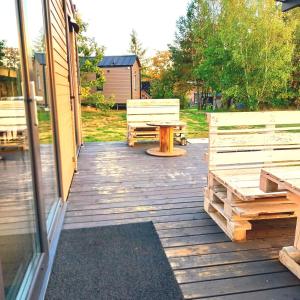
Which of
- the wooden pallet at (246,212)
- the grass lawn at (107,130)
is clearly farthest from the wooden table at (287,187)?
the grass lawn at (107,130)

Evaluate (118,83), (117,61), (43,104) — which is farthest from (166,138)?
(117,61)

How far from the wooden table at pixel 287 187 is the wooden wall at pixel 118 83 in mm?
15266

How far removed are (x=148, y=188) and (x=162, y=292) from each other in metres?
1.92

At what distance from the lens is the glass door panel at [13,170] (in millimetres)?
1356

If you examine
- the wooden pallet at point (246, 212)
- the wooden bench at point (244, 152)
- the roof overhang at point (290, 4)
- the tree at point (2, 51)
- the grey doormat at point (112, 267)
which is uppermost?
the roof overhang at point (290, 4)

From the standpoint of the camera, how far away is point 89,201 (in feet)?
10.6

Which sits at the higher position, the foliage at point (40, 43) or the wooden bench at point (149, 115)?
the foliage at point (40, 43)

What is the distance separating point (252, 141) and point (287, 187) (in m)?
1.14

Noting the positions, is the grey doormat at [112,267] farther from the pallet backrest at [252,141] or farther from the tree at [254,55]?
the tree at [254,55]

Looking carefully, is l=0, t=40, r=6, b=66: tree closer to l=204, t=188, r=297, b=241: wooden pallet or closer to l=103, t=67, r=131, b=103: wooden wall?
l=204, t=188, r=297, b=241: wooden pallet

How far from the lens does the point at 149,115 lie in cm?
679

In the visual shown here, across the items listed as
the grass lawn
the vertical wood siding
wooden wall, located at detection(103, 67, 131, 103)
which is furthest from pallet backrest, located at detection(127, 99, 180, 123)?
wooden wall, located at detection(103, 67, 131, 103)

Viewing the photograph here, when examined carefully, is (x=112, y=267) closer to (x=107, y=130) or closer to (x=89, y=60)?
(x=107, y=130)

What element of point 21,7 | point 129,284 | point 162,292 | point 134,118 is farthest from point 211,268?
point 134,118
